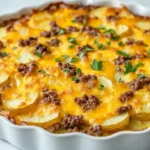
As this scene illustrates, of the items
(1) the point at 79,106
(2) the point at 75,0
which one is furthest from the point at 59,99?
(2) the point at 75,0

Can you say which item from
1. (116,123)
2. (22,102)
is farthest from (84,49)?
(116,123)

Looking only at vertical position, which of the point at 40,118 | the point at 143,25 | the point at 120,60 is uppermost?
the point at 40,118

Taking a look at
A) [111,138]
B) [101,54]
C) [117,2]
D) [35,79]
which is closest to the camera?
[111,138]

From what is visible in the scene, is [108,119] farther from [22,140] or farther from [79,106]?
[22,140]

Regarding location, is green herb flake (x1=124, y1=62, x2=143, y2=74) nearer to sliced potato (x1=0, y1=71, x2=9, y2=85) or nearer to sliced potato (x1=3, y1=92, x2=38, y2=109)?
sliced potato (x1=3, y1=92, x2=38, y2=109)

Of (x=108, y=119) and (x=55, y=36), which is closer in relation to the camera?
(x=108, y=119)

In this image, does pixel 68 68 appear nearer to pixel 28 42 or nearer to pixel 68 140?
pixel 28 42

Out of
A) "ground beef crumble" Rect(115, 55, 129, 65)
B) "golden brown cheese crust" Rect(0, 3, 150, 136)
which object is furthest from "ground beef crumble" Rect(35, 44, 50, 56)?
"ground beef crumble" Rect(115, 55, 129, 65)

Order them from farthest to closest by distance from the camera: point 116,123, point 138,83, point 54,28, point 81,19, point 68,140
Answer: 1. point 81,19
2. point 54,28
3. point 138,83
4. point 116,123
5. point 68,140
